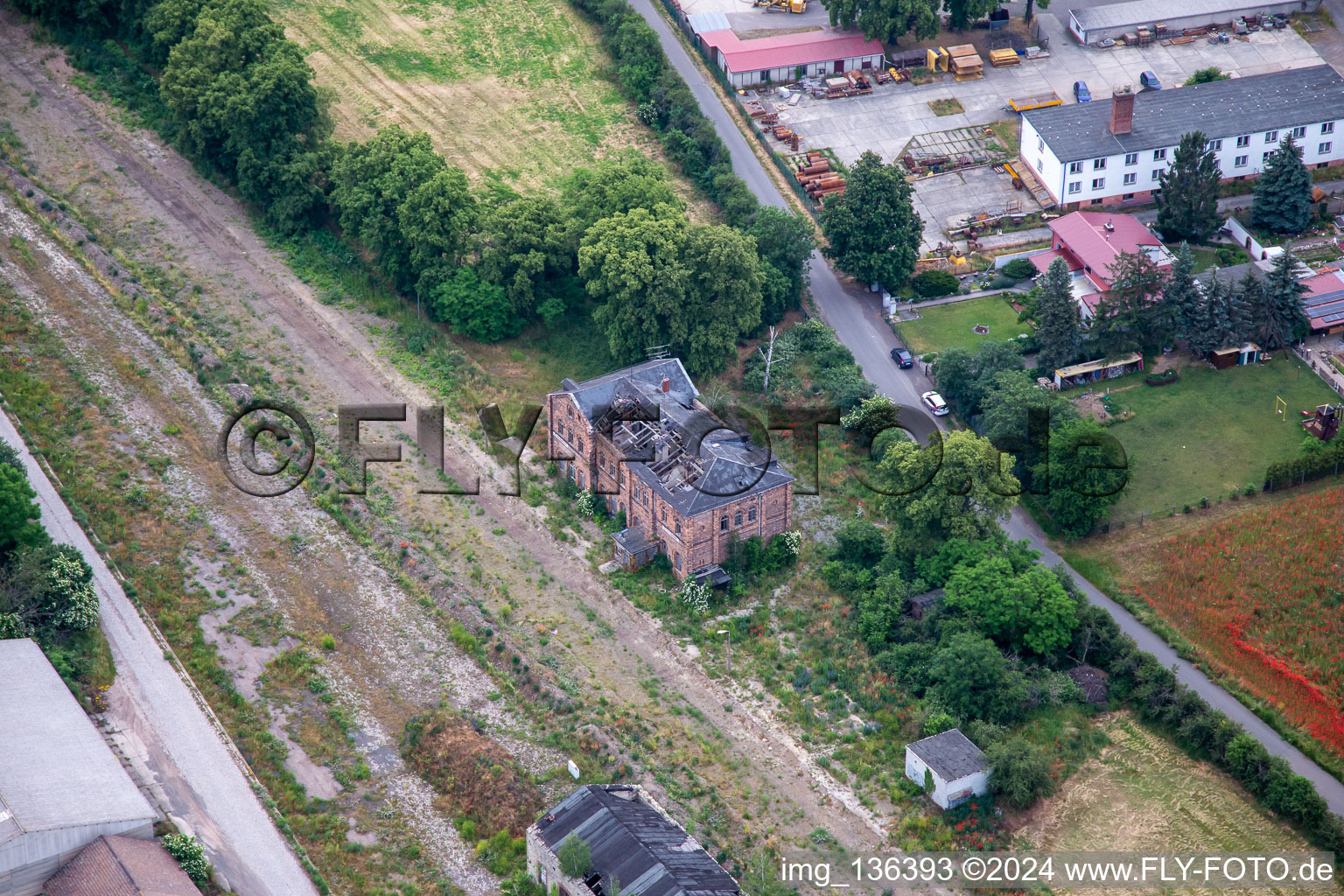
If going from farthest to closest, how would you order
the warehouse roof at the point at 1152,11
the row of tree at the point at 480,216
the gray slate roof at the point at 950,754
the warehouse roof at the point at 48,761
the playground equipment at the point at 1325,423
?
the warehouse roof at the point at 1152,11, the row of tree at the point at 480,216, the playground equipment at the point at 1325,423, the gray slate roof at the point at 950,754, the warehouse roof at the point at 48,761

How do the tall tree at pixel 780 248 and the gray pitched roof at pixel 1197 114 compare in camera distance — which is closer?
the tall tree at pixel 780 248

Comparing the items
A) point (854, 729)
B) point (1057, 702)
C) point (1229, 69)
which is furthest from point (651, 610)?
point (1229, 69)

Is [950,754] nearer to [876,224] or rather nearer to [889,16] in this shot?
[876,224]

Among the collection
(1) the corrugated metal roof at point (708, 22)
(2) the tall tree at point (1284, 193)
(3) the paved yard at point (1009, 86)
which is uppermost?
(1) the corrugated metal roof at point (708, 22)

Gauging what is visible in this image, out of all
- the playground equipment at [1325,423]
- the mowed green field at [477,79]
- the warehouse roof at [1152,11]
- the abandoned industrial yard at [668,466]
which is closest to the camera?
the abandoned industrial yard at [668,466]

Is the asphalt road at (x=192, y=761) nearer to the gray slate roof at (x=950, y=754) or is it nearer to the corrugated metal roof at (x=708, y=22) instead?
the gray slate roof at (x=950, y=754)

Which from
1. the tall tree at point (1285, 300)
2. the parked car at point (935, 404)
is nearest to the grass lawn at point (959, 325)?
the parked car at point (935, 404)

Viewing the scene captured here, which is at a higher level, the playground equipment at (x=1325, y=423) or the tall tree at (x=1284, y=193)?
the tall tree at (x=1284, y=193)
